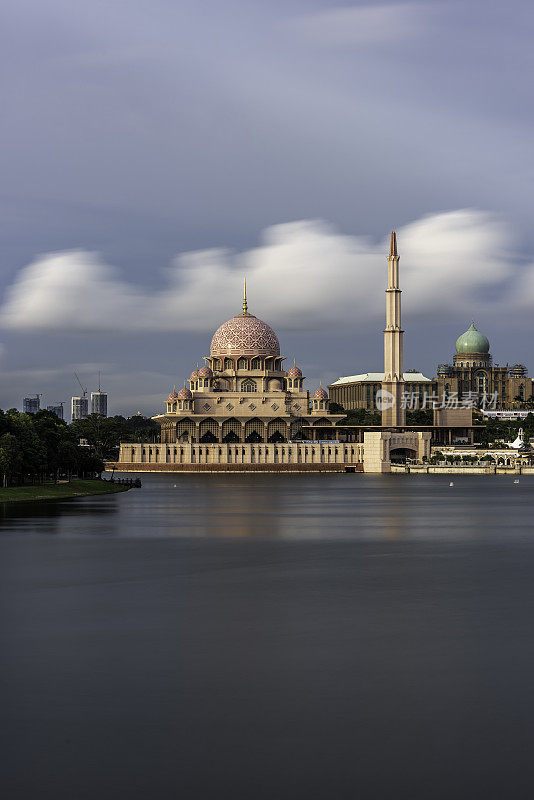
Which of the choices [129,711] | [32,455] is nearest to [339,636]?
[129,711]

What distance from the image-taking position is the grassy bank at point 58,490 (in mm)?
91875

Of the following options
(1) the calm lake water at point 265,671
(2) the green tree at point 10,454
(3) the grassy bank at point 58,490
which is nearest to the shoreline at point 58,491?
(3) the grassy bank at point 58,490

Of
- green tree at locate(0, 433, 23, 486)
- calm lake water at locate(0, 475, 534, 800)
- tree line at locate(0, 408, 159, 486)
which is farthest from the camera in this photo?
tree line at locate(0, 408, 159, 486)

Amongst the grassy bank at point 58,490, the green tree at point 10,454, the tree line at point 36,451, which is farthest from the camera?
the grassy bank at point 58,490

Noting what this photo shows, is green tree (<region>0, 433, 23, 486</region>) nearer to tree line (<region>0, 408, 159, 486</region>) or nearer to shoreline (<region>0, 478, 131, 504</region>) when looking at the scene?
tree line (<region>0, 408, 159, 486</region>)

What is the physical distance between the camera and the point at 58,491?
103 meters

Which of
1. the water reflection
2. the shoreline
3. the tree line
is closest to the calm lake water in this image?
the water reflection

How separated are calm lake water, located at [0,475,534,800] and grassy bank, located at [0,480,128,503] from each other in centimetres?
3791

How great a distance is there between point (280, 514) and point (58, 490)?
31.6m

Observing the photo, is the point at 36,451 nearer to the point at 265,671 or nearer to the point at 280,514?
the point at 280,514

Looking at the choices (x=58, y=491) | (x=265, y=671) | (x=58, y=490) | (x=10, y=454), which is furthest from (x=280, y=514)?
(x=265, y=671)

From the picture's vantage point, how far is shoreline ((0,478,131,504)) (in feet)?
301

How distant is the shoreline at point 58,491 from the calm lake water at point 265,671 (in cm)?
3773

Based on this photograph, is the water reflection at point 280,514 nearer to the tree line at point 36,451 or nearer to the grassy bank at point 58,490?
the grassy bank at point 58,490
